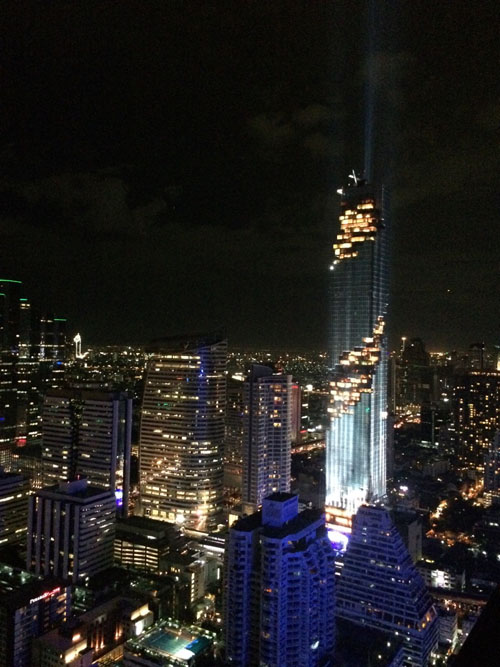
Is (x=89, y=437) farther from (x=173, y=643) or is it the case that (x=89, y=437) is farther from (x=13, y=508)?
(x=173, y=643)

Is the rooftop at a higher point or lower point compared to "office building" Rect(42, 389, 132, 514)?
lower

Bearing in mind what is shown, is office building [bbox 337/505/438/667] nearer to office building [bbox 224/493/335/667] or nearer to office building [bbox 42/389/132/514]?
office building [bbox 224/493/335/667]

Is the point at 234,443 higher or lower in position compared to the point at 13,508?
higher

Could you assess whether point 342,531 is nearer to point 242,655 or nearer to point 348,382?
point 348,382

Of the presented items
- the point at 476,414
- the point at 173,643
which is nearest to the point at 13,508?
the point at 173,643

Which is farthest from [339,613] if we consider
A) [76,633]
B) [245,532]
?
[76,633]

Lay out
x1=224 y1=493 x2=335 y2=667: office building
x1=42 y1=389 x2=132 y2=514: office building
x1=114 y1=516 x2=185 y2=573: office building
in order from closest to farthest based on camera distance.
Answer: x1=224 y1=493 x2=335 y2=667: office building → x1=114 y1=516 x2=185 y2=573: office building → x1=42 y1=389 x2=132 y2=514: office building

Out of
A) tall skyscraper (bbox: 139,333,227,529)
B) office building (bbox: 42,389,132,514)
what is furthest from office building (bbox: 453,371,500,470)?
office building (bbox: 42,389,132,514)
